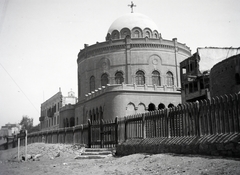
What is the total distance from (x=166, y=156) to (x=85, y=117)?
2868cm

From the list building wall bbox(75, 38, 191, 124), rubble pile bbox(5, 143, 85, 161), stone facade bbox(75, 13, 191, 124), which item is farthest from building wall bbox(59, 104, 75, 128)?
rubble pile bbox(5, 143, 85, 161)

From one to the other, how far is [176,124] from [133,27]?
31.5 metres

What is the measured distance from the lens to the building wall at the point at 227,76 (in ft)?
65.4

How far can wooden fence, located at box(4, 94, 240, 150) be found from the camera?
7391 millimetres

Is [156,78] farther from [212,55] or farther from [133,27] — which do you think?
[212,55]

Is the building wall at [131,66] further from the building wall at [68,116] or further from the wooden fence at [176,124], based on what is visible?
the wooden fence at [176,124]

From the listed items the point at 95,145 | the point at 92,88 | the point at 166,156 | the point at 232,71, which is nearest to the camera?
the point at 166,156

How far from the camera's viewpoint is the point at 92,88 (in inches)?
1526

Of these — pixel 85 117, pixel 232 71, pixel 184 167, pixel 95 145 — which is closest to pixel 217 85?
pixel 232 71

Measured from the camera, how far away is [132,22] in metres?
40.2

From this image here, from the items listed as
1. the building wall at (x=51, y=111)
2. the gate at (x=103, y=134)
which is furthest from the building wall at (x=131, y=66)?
the building wall at (x=51, y=111)

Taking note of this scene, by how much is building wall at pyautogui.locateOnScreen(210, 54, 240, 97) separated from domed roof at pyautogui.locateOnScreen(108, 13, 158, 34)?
19.9m

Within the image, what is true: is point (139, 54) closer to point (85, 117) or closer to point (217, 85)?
point (85, 117)

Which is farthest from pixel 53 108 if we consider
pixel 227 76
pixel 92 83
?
pixel 227 76
